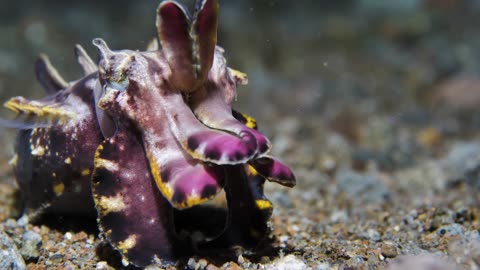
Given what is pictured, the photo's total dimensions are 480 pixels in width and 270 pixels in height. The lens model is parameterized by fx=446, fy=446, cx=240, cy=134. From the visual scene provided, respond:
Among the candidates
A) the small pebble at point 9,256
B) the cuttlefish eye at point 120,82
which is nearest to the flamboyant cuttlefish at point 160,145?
the cuttlefish eye at point 120,82

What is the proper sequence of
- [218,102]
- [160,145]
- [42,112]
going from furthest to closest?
[42,112] < [218,102] < [160,145]

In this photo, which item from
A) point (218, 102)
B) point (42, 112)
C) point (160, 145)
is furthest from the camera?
point (42, 112)

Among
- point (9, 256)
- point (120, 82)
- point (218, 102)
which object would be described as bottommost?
point (9, 256)

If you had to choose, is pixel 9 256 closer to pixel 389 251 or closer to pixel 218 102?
pixel 218 102

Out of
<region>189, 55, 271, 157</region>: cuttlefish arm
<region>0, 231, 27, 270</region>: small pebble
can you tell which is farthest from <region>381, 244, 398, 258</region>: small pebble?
<region>0, 231, 27, 270</region>: small pebble

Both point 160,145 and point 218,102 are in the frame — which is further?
point 218,102

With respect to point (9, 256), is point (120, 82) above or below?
above

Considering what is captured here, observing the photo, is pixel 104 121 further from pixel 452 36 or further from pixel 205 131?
pixel 452 36

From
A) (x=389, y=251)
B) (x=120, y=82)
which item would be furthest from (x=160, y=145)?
(x=389, y=251)
